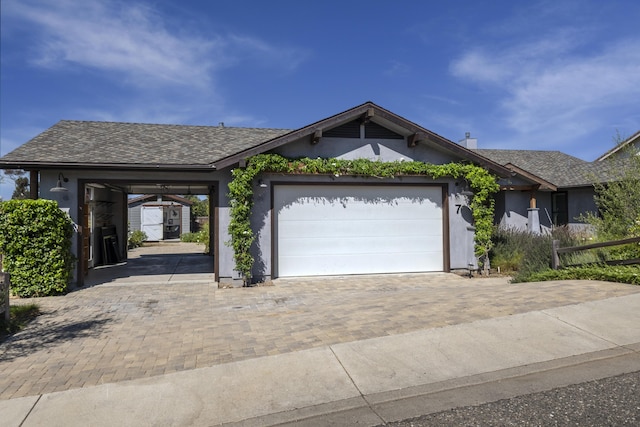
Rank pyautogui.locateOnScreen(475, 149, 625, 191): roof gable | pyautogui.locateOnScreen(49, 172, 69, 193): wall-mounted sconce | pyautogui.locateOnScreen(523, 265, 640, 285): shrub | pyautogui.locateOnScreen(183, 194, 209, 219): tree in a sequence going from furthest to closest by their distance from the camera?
pyautogui.locateOnScreen(183, 194, 209, 219): tree < pyautogui.locateOnScreen(475, 149, 625, 191): roof gable < pyautogui.locateOnScreen(49, 172, 69, 193): wall-mounted sconce < pyautogui.locateOnScreen(523, 265, 640, 285): shrub

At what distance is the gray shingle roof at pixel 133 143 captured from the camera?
10234mm

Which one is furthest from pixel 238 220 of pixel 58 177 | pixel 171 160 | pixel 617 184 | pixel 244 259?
pixel 617 184

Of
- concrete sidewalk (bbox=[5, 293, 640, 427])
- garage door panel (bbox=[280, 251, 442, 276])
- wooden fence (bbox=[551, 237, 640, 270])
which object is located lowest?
concrete sidewalk (bbox=[5, 293, 640, 427])

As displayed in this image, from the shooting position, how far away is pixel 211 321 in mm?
6805

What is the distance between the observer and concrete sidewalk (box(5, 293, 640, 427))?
12.1 feet

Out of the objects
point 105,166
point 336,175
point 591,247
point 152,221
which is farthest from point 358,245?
point 152,221

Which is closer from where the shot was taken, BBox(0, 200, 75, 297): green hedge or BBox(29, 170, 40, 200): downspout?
BBox(0, 200, 75, 297): green hedge

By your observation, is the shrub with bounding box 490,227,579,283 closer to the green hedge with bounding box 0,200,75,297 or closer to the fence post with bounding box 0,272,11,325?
the fence post with bounding box 0,272,11,325

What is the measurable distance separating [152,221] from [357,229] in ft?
81.7

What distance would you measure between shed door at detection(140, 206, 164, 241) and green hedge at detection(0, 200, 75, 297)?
2355 centimetres

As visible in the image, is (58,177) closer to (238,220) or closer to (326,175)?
(238,220)

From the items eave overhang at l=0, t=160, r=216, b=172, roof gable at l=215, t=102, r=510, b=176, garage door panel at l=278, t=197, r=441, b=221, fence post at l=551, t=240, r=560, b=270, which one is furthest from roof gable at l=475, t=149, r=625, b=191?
eave overhang at l=0, t=160, r=216, b=172

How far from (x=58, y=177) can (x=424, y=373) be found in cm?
985

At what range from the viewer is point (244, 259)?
396 inches
